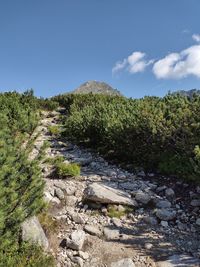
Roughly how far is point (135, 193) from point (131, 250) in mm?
2337

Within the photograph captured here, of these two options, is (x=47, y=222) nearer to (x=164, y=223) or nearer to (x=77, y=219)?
(x=77, y=219)

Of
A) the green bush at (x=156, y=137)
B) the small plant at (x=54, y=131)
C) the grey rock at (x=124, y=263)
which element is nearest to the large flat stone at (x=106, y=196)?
the green bush at (x=156, y=137)

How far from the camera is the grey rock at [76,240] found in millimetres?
6247

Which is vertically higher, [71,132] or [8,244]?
[71,132]

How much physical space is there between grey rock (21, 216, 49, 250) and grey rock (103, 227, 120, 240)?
1221 millimetres

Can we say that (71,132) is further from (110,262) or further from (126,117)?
(110,262)

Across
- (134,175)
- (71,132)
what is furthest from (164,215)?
(71,132)

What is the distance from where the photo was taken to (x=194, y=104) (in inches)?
415

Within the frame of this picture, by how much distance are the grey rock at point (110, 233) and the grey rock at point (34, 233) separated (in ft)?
4.01

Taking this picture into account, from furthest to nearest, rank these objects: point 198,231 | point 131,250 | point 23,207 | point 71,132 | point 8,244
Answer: point 71,132
point 198,231
point 131,250
point 23,207
point 8,244

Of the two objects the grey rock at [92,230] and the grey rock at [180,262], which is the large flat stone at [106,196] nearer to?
the grey rock at [92,230]

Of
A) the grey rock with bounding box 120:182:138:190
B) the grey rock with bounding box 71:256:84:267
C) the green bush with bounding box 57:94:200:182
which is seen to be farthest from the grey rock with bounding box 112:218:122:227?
the green bush with bounding box 57:94:200:182

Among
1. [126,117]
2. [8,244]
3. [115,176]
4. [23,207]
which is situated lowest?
[8,244]

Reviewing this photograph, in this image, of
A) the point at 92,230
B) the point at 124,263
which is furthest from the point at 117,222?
the point at 124,263
